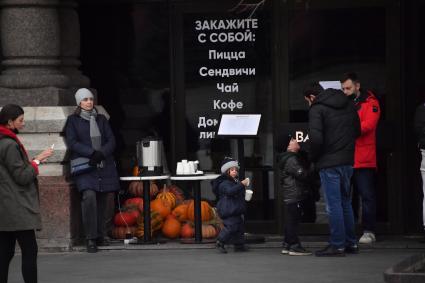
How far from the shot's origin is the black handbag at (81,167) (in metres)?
13.1

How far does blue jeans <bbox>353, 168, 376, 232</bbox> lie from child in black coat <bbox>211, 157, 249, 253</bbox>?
4.68 feet

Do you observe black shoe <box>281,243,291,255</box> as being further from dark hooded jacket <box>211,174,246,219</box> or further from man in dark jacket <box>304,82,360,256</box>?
dark hooded jacket <box>211,174,246,219</box>

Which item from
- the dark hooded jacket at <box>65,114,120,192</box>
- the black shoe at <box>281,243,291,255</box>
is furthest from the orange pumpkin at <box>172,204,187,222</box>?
the black shoe at <box>281,243,291,255</box>

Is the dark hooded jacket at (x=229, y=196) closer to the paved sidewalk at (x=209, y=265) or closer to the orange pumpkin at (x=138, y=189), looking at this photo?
the paved sidewalk at (x=209, y=265)

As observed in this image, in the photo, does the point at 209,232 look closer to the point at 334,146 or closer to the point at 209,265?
the point at 209,265

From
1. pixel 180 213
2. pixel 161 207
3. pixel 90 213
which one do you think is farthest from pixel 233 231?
pixel 90 213

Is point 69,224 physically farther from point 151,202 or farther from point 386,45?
point 386,45

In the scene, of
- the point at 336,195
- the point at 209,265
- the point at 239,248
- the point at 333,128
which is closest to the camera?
the point at 209,265

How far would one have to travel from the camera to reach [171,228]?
1378 cm

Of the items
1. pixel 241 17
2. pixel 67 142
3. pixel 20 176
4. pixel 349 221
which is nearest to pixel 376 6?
pixel 241 17

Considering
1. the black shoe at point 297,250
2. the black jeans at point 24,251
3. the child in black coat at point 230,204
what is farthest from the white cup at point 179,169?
the black jeans at point 24,251

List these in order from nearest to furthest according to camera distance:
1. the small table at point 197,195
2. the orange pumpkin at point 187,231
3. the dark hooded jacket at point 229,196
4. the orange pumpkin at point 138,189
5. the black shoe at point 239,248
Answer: the dark hooded jacket at point 229,196, the black shoe at point 239,248, the small table at point 197,195, the orange pumpkin at point 187,231, the orange pumpkin at point 138,189

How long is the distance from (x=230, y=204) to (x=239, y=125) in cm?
109

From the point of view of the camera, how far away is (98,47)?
1457cm
